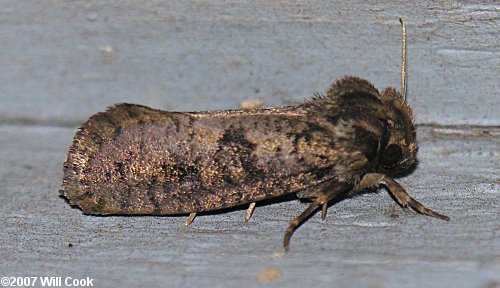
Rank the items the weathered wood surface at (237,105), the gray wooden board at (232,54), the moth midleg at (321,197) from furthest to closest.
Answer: the gray wooden board at (232,54)
the moth midleg at (321,197)
the weathered wood surface at (237,105)

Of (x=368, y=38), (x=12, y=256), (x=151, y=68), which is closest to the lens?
(x=12, y=256)

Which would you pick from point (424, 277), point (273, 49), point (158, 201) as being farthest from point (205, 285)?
point (273, 49)

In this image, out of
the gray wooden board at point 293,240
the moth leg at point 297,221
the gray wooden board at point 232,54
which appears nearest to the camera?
the gray wooden board at point 293,240

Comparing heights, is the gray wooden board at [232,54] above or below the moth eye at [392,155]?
above

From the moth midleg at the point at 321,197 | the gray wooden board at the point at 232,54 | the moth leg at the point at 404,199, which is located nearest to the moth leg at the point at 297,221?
the moth midleg at the point at 321,197

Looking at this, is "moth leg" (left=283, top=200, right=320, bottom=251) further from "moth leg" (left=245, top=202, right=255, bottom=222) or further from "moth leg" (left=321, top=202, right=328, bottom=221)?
"moth leg" (left=245, top=202, right=255, bottom=222)

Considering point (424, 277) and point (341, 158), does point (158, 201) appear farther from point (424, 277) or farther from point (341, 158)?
point (424, 277)

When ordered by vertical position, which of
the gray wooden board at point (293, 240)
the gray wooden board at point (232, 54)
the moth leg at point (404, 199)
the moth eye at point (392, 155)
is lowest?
the gray wooden board at point (293, 240)

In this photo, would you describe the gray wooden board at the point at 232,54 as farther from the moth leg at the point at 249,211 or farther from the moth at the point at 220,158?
the moth leg at the point at 249,211
